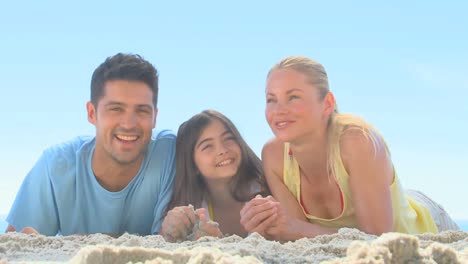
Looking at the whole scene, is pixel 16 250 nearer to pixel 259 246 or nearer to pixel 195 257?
pixel 259 246

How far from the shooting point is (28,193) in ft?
15.4

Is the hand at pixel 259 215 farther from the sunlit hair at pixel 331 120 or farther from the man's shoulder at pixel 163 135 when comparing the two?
the man's shoulder at pixel 163 135

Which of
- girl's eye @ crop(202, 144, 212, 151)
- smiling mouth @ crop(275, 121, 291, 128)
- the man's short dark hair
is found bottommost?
girl's eye @ crop(202, 144, 212, 151)

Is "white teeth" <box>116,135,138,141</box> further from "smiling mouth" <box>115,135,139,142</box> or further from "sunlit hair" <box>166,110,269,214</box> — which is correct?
"sunlit hair" <box>166,110,269,214</box>

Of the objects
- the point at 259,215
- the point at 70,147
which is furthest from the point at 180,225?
the point at 70,147

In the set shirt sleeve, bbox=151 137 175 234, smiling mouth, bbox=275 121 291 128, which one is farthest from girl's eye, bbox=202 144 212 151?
smiling mouth, bbox=275 121 291 128

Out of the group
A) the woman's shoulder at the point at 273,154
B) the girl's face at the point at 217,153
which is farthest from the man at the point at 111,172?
the woman's shoulder at the point at 273,154

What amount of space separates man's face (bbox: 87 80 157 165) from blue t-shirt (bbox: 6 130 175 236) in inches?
8.6

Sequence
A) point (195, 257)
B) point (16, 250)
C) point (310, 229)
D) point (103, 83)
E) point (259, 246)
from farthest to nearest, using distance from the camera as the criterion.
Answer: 1. point (103, 83)
2. point (310, 229)
3. point (16, 250)
4. point (259, 246)
5. point (195, 257)

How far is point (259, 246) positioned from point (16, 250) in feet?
4.04

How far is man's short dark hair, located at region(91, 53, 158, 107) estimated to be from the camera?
4492 mm

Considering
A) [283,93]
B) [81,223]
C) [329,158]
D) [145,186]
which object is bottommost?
[81,223]

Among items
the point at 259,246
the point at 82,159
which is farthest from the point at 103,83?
the point at 259,246

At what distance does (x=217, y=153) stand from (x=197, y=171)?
257mm
